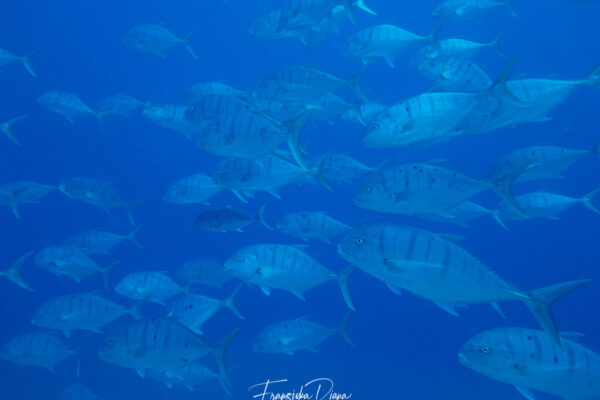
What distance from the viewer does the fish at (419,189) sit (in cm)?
321

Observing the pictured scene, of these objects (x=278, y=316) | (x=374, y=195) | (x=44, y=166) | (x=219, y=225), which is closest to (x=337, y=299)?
(x=278, y=316)

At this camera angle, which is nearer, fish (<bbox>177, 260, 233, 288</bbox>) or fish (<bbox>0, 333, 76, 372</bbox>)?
fish (<bbox>0, 333, 76, 372</bbox>)

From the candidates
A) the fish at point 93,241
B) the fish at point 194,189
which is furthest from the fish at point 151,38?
the fish at point 93,241

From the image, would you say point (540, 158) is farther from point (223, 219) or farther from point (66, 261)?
point (66, 261)

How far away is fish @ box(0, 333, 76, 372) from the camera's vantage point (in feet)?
18.1

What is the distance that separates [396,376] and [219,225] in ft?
27.5

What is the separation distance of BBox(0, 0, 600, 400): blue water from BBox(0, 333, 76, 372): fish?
5.13 meters

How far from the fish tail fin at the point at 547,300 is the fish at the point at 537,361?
21.0 inches

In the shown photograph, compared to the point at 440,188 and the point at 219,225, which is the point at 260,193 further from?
the point at 440,188

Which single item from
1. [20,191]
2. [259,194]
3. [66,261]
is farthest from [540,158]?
[259,194]

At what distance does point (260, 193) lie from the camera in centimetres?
1472

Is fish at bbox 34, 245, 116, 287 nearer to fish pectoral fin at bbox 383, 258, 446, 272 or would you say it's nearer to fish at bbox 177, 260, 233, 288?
fish at bbox 177, 260, 233, 288

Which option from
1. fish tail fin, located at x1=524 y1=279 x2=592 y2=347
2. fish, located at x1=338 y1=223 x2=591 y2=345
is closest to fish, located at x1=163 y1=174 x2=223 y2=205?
fish, located at x1=338 y1=223 x2=591 y2=345

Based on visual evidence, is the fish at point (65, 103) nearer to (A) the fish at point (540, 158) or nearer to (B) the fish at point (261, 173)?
(B) the fish at point (261, 173)
